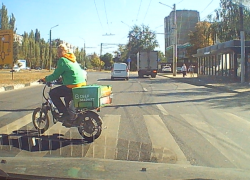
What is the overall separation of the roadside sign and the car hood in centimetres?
2416

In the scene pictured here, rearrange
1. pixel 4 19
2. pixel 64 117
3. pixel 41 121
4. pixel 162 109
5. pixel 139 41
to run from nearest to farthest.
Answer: pixel 64 117 → pixel 41 121 → pixel 162 109 → pixel 4 19 → pixel 139 41

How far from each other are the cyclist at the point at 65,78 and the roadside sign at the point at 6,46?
20.8 metres

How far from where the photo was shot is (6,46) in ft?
89.4

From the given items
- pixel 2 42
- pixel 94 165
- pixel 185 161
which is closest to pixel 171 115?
pixel 185 161

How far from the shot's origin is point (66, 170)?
3.92m

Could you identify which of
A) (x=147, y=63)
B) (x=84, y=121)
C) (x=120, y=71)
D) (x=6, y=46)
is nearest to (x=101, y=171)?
(x=84, y=121)

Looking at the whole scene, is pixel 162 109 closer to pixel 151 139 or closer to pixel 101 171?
pixel 151 139

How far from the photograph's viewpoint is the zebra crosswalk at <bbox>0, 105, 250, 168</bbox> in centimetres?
598

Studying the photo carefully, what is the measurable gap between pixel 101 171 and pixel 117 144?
2836 millimetres

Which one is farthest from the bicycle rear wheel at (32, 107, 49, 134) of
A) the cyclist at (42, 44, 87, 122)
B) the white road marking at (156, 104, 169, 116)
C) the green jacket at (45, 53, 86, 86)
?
the white road marking at (156, 104, 169, 116)

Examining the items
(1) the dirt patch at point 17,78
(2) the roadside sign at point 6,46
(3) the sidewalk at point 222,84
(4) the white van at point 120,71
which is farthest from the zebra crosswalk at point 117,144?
(4) the white van at point 120,71

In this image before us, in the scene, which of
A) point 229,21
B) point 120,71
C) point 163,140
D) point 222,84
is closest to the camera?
point 163,140

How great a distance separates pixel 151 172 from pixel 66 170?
978 mm

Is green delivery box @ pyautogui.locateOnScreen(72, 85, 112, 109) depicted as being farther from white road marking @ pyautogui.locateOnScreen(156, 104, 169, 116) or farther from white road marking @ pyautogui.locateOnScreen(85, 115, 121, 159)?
white road marking @ pyautogui.locateOnScreen(156, 104, 169, 116)
